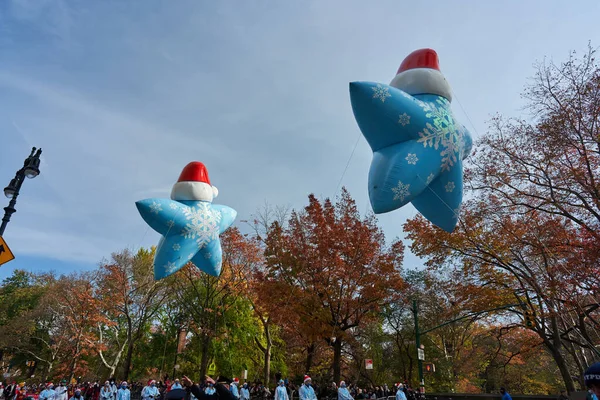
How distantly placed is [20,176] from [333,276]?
12815mm

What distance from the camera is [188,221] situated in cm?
1062

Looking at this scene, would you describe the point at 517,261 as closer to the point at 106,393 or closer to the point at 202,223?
the point at 202,223

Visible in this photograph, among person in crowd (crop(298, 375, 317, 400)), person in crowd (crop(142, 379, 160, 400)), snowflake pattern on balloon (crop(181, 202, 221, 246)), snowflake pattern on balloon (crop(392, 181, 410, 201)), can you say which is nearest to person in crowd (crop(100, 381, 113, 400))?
person in crowd (crop(142, 379, 160, 400))

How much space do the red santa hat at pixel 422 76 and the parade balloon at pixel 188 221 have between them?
250 inches

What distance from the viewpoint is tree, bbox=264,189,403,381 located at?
17797mm

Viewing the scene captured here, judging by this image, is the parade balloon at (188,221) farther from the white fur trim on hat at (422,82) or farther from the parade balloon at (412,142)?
the white fur trim on hat at (422,82)

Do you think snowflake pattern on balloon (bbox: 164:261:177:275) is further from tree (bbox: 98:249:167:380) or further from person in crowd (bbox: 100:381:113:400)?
tree (bbox: 98:249:167:380)

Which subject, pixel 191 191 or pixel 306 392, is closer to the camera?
pixel 191 191

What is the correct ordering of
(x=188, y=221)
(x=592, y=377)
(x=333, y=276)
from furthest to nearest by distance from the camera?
1. (x=333, y=276)
2. (x=188, y=221)
3. (x=592, y=377)

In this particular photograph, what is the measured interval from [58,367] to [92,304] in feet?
38.0

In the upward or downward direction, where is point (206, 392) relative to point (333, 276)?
downward

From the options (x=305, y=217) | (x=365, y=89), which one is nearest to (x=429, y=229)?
(x=305, y=217)

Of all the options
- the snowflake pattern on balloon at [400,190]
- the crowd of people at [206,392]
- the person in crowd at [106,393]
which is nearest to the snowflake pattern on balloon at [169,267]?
the crowd of people at [206,392]

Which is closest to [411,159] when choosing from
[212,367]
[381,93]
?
[381,93]
